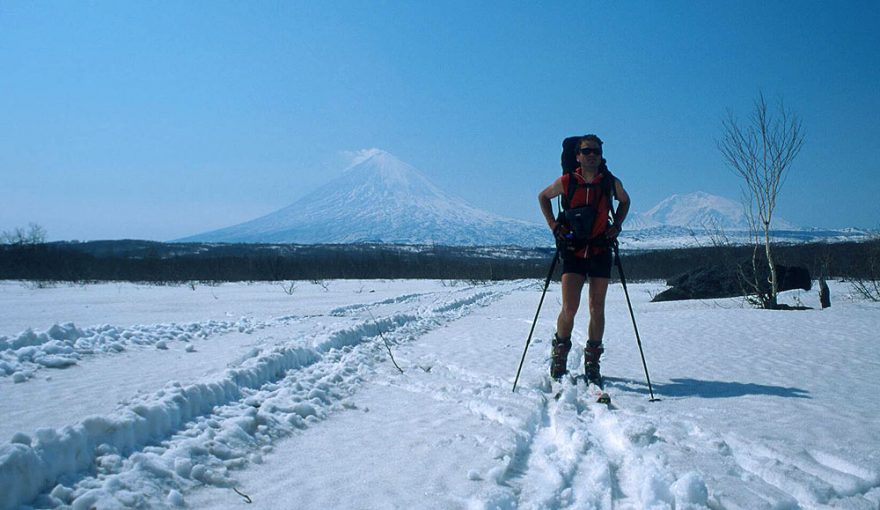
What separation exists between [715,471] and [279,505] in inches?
82.8

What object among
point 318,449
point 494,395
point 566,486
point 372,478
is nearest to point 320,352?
point 494,395

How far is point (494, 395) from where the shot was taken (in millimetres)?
3916

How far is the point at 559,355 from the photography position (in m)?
4.47

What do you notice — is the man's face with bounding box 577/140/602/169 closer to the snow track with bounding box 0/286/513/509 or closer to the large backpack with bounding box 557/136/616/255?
the large backpack with bounding box 557/136/616/255

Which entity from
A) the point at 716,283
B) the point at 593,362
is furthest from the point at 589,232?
the point at 716,283

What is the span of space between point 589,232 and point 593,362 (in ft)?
3.77

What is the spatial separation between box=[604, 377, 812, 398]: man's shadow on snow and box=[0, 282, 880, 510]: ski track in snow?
0.05m

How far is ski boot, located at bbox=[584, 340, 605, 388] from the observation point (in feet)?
13.8

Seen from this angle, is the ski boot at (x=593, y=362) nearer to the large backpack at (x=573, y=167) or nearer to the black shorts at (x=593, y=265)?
the black shorts at (x=593, y=265)

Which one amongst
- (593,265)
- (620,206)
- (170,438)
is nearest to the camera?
(170,438)

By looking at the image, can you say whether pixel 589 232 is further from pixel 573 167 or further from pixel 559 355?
pixel 559 355

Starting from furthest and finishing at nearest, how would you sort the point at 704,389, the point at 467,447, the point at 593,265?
the point at 593,265 < the point at 704,389 < the point at 467,447

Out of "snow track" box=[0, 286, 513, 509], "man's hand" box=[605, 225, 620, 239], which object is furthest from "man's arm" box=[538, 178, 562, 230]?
"snow track" box=[0, 286, 513, 509]

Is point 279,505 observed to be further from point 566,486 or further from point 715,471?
point 715,471
